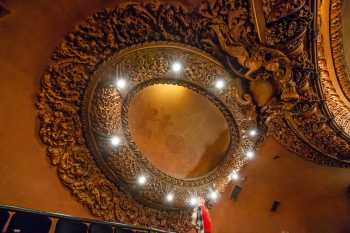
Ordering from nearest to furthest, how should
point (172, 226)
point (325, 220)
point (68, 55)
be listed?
point (68, 55)
point (172, 226)
point (325, 220)

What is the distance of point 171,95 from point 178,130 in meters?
0.40

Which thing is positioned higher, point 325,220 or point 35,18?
point 35,18

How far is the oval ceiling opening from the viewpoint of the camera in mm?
2359

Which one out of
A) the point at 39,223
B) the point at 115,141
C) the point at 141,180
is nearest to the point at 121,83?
the point at 115,141

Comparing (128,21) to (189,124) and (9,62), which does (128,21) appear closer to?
(9,62)

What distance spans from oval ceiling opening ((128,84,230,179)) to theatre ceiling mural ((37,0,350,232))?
0.01 meters

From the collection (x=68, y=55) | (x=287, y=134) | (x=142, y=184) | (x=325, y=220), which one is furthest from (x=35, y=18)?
(x=325, y=220)

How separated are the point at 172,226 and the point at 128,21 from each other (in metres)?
2.12

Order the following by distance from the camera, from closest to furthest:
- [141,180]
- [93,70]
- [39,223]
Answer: [39,223], [93,70], [141,180]

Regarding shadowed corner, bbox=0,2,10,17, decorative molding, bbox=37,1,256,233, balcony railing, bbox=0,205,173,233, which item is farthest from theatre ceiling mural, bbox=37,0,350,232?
balcony railing, bbox=0,205,173,233

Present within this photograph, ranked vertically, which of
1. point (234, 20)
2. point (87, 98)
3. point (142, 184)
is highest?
point (234, 20)

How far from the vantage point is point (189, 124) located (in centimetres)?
262

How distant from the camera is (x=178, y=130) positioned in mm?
2566

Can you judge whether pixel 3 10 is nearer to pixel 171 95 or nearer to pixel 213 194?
pixel 171 95
